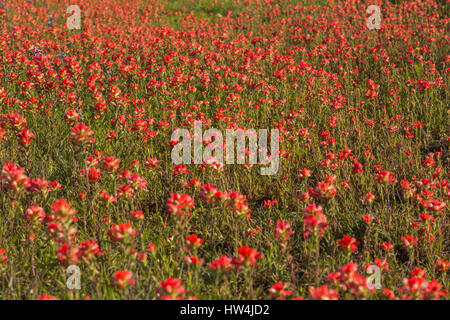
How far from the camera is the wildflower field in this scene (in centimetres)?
243

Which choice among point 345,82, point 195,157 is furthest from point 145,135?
point 345,82

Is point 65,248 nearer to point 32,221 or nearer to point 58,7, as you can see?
point 32,221

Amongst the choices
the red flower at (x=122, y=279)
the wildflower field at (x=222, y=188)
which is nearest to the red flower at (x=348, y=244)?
the wildflower field at (x=222, y=188)

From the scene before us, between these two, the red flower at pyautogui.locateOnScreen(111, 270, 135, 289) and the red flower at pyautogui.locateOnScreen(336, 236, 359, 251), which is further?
the red flower at pyautogui.locateOnScreen(336, 236, 359, 251)

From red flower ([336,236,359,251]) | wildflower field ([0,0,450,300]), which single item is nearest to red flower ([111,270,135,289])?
wildflower field ([0,0,450,300])

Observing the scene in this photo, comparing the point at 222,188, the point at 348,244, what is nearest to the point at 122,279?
the point at 348,244

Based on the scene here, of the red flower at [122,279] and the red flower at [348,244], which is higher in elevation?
the red flower at [348,244]

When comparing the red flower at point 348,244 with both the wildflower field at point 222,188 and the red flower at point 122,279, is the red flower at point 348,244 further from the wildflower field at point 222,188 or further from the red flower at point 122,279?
the red flower at point 122,279

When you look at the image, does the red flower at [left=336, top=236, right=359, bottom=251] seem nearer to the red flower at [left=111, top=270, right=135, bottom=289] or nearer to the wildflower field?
the wildflower field

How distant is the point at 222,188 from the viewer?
385 centimetres

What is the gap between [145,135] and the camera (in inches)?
165

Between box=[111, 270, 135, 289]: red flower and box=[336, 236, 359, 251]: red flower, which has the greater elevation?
box=[336, 236, 359, 251]: red flower

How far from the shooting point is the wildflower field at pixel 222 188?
2.43m

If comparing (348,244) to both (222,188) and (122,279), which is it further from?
(222,188)
